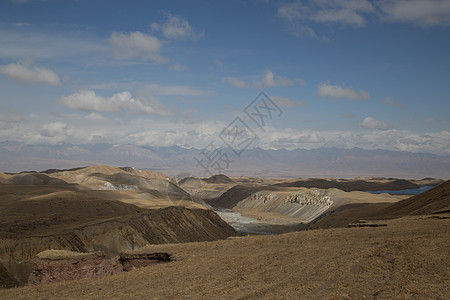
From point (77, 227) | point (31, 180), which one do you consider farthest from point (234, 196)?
point (77, 227)

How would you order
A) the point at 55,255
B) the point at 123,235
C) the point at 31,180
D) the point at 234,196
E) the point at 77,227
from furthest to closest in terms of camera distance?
1. the point at 234,196
2. the point at 31,180
3. the point at 123,235
4. the point at 77,227
5. the point at 55,255

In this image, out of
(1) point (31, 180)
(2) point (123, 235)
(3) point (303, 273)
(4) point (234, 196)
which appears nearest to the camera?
(3) point (303, 273)

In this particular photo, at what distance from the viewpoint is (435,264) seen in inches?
476

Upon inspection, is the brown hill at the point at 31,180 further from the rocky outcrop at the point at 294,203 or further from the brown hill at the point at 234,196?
the rocky outcrop at the point at 294,203

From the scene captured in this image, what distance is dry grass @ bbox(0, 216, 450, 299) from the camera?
36.2ft

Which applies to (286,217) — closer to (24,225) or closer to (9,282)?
(24,225)

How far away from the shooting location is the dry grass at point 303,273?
11031mm

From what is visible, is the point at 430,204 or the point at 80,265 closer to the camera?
the point at 80,265

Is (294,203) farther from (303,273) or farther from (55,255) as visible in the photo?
(303,273)

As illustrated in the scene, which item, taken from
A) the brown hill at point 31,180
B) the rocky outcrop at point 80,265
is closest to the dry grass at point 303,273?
the rocky outcrop at point 80,265

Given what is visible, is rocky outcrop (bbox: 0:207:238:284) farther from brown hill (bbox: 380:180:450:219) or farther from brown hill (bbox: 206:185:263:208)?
brown hill (bbox: 206:185:263:208)

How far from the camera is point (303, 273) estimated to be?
43.9 feet

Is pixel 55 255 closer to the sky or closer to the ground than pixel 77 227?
closer to the sky

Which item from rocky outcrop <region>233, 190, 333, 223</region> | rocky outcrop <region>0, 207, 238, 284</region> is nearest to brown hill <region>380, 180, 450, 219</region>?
rocky outcrop <region>0, 207, 238, 284</region>
